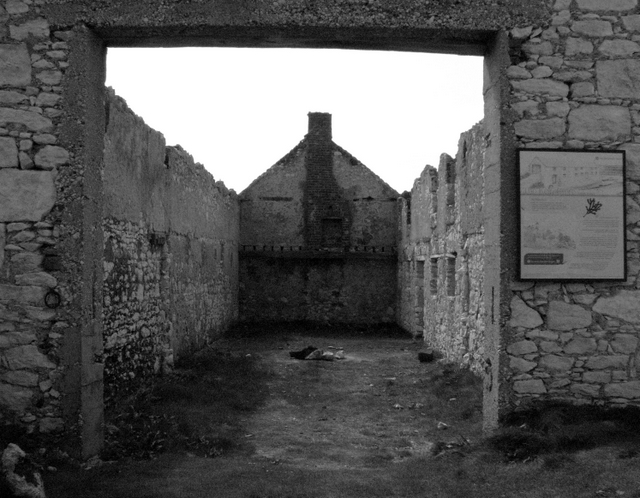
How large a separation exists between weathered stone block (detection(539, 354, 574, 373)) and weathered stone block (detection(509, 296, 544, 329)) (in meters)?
0.32

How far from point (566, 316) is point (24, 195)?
510 centimetres

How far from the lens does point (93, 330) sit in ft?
19.8

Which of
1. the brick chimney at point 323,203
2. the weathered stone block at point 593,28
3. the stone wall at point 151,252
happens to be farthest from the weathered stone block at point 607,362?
the brick chimney at point 323,203

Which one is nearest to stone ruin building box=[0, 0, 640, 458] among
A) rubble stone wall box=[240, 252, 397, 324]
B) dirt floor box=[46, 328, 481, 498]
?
dirt floor box=[46, 328, 481, 498]

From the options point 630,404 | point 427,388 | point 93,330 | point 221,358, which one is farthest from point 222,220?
point 630,404

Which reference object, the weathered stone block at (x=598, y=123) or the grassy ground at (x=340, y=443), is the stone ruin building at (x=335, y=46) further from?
the grassy ground at (x=340, y=443)

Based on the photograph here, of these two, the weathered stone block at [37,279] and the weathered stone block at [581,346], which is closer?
the weathered stone block at [37,279]

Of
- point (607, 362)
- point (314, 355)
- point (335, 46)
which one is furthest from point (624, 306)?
point (314, 355)

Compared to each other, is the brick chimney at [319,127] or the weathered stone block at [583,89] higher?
the brick chimney at [319,127]

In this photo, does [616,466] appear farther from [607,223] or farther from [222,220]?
[222,220]

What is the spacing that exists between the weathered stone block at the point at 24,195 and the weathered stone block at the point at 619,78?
5.20 metres

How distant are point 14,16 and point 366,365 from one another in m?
10.4

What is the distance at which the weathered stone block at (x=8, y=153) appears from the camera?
5.79 m

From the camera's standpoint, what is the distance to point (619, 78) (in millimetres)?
6062
